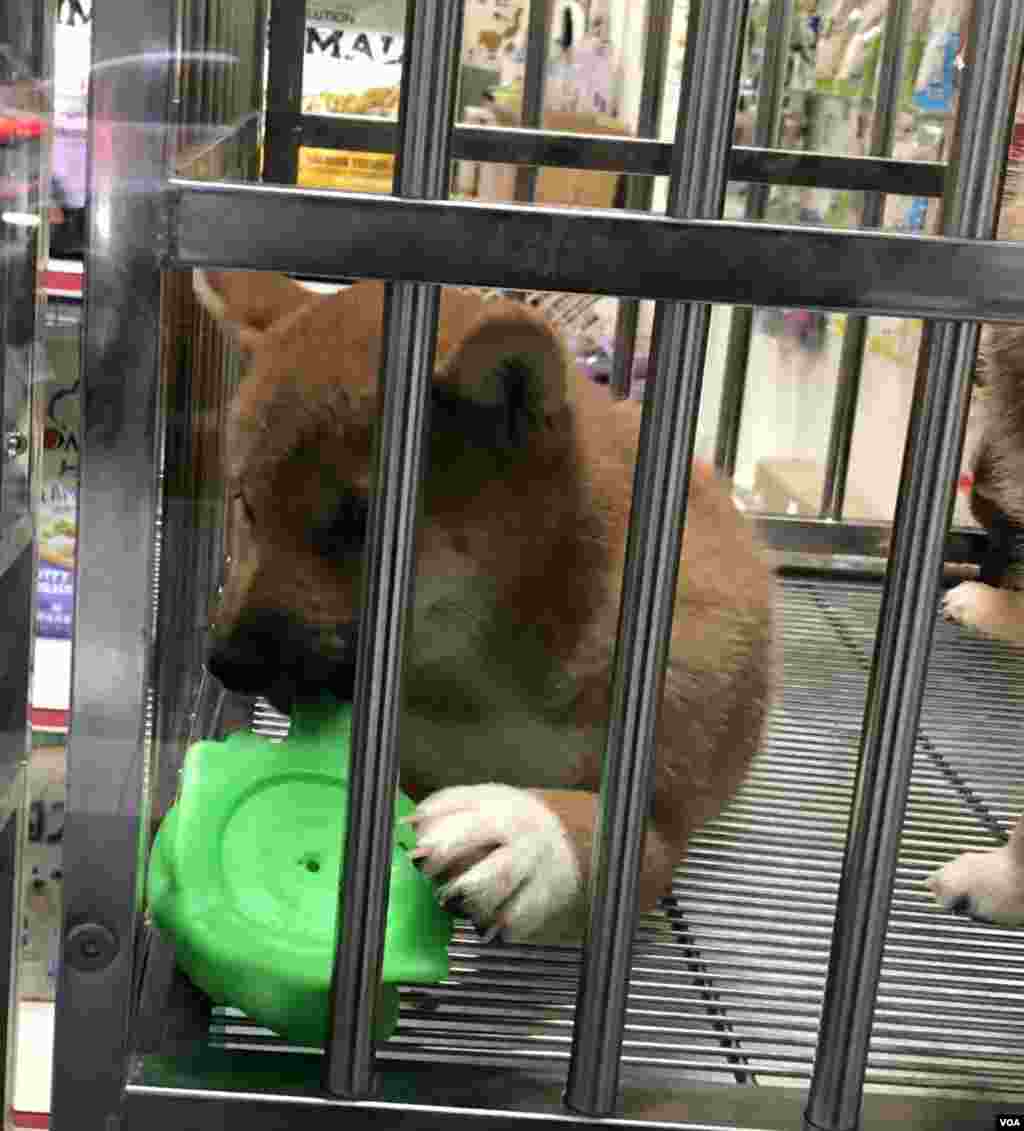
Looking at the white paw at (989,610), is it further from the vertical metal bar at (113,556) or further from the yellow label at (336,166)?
the vertical metal bar at (113,556)

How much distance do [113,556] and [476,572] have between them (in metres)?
0.30

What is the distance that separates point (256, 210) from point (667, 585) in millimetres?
224

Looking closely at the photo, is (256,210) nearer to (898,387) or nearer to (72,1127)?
(72,1127)

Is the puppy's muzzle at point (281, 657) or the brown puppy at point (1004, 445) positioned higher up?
the brown puppy at point (1004, 445)

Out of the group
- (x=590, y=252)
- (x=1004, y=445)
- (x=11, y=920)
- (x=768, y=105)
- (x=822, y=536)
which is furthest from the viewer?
(x=768, y=105)

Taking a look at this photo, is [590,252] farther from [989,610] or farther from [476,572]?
[989,610]

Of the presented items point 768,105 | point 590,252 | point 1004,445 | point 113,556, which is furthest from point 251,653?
point 768,105

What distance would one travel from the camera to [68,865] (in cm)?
65

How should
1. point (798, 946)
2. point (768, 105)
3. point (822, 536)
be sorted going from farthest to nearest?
point (768, 105)
point (822, 536)
point (798, 946)

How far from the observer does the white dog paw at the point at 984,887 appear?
0.96 meters

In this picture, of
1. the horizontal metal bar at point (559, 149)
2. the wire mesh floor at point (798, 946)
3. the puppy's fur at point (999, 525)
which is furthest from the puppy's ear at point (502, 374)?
the horizontal metal bar at point (559, 149)

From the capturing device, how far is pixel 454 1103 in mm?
691

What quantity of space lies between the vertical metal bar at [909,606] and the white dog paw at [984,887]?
30 centimetres

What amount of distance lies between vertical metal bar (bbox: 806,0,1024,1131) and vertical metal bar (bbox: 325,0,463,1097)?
202 millimetres
